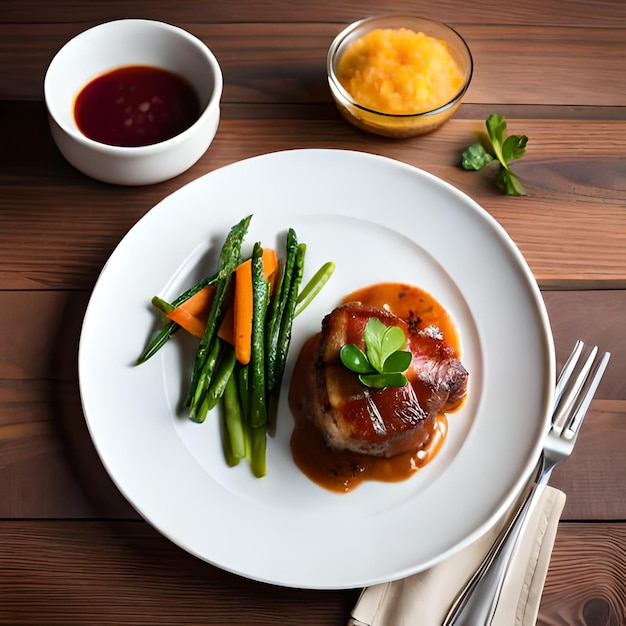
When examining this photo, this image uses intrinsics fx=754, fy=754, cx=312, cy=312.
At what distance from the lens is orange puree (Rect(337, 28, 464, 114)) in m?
3.24

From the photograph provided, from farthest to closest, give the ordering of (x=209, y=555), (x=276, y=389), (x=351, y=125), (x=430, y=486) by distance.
A: (x=351, y=125) → (x=276, y=389) → (x=430, y=486) → (x=209, y=555)

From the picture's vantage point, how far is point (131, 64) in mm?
3338

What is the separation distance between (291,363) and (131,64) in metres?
1.52

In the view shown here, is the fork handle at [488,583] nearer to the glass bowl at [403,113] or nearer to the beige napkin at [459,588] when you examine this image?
the beige napkin at [459,588]

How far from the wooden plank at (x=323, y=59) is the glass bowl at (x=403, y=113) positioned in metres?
0.23

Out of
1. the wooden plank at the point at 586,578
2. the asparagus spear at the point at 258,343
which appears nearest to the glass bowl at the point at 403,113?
the asparagus spear at the point at 258,343

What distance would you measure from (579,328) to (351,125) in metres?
1.37

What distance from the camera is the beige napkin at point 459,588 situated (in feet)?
8.77

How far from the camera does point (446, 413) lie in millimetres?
2906

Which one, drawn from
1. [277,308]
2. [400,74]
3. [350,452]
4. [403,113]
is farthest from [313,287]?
[400,74]

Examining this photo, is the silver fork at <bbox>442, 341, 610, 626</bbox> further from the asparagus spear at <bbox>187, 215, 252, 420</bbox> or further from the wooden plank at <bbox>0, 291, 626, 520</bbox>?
the asparagus spear at <bbox>187, 215, 252, 420</bbox>

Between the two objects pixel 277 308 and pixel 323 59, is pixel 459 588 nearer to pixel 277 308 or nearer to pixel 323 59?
Result: pixel 277 308

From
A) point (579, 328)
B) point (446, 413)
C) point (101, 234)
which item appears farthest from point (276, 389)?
point (579, 328)

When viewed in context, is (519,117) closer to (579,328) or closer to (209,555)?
(579,328)
